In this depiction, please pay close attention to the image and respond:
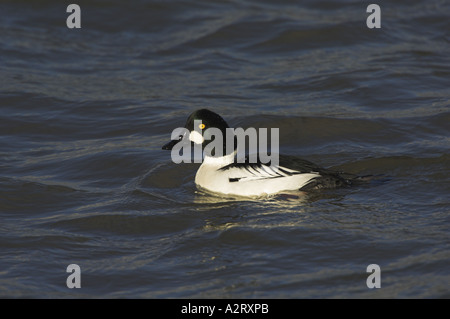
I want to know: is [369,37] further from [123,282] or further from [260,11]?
[123,282]

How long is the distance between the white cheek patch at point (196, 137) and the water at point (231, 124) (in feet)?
2.14

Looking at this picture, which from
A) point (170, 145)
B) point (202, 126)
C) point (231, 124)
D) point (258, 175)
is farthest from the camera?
point (231, 124)

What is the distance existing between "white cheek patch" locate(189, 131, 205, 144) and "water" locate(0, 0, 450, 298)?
25.6 inches

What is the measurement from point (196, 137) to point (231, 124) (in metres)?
2.74

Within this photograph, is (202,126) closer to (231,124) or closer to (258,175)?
(258,175)

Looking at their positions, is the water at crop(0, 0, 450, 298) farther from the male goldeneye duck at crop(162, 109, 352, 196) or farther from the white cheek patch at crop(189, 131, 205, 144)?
the white cheek patch at crop(189, 131, 205, 144)

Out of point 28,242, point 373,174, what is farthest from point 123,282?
point 373,174

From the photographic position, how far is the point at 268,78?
45.8 ft

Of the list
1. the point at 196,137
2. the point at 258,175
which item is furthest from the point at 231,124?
the point at 258,175

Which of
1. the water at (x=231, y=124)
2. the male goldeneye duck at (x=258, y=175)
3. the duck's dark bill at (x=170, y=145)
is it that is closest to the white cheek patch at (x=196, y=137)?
the male goldeneye duck at (x=258, y=175)

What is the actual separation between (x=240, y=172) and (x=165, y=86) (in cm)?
519

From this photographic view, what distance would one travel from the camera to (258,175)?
8992mm

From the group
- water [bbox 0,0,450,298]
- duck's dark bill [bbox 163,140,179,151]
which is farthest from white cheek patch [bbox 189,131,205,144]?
water [bbox 0,0,450,298]

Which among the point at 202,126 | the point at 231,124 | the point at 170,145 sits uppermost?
the point at 231,124
